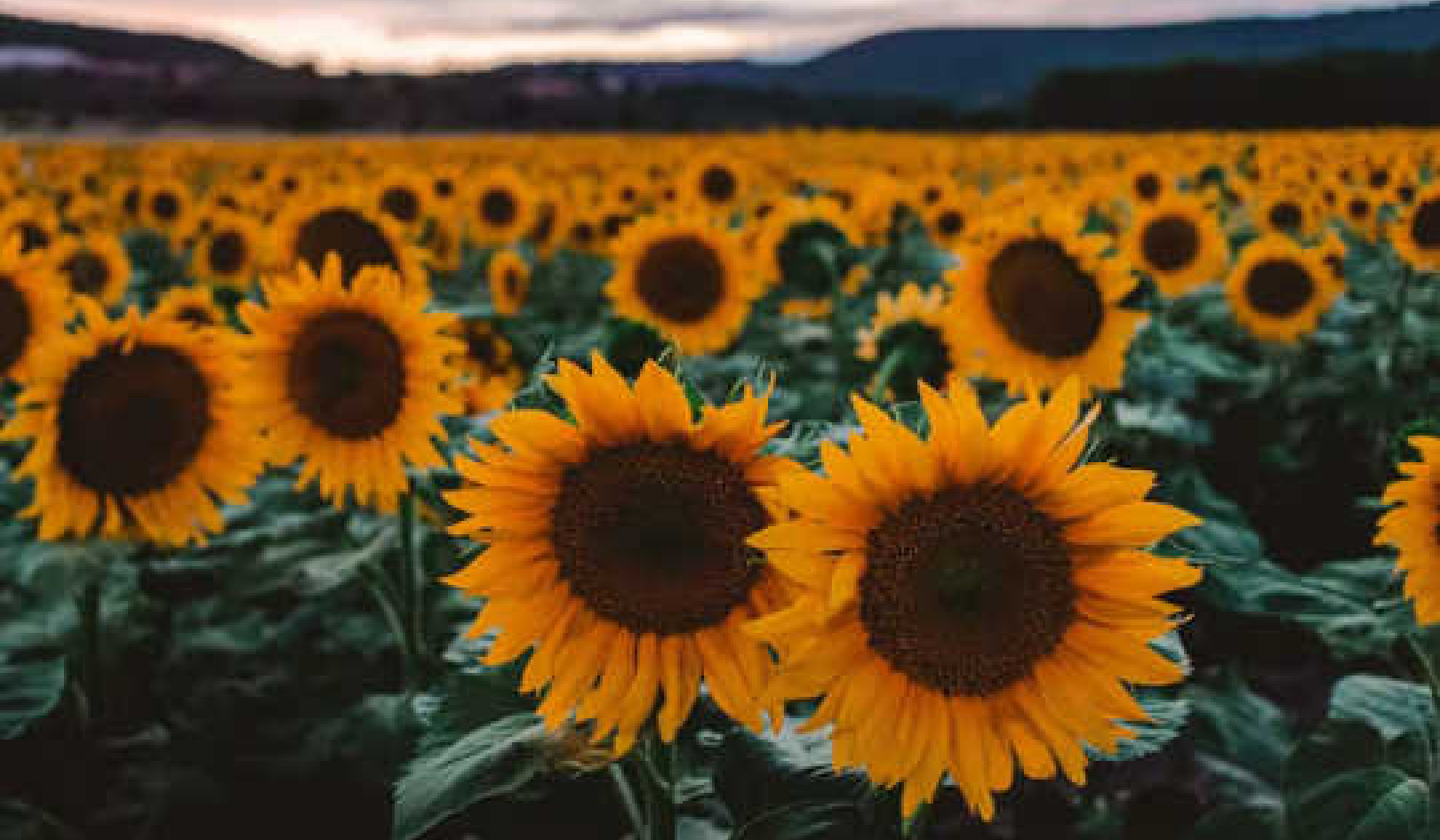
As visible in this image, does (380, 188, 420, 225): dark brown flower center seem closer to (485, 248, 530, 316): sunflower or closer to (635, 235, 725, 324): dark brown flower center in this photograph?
(485, 248, 530, 316): sunflower

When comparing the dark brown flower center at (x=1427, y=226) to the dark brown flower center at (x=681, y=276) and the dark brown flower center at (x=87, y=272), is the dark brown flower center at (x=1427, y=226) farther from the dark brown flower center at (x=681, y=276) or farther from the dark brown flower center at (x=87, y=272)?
the dark brown flower center at (x=87, y=272)

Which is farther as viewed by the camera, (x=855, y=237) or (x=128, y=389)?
(x=855, y=237)

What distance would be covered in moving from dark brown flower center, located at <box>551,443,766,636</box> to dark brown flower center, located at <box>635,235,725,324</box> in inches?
131

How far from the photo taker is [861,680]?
53.5 inches

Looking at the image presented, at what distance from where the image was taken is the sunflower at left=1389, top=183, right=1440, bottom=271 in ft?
16.5

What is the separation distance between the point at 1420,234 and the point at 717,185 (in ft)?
15.7

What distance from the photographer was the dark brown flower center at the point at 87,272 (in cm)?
572

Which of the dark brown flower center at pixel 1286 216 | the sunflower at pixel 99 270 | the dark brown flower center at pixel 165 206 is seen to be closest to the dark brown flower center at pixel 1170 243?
the dark brown flower center at pixel 1286 216

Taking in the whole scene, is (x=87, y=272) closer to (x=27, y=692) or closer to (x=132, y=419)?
(x=132, y=419)

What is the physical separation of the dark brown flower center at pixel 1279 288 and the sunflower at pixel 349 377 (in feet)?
14.3

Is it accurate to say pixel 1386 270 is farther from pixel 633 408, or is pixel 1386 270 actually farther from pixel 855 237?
pixel 633 408

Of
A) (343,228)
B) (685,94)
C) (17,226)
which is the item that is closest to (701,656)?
(343,228)

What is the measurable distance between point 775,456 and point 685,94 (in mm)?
50553

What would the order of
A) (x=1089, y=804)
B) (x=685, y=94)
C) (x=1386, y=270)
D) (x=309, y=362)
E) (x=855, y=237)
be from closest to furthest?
(x=309, y=362) < (x=1089, y=804) < (x=855, y=237) < (x=1386, y=270) < (x=685, y=94)
